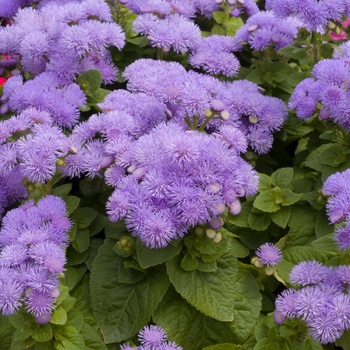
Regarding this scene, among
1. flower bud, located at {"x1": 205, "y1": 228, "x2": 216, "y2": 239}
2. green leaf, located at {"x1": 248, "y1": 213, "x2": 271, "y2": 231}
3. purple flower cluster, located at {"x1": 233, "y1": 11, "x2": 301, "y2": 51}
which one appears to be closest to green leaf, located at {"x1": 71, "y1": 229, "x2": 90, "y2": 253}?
flower bud, located at {"x1": 205, "y1": 228, "x2": 216, "y2": 239}

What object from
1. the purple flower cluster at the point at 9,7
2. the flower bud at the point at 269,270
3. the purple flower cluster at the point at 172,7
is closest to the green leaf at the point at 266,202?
the flower bud at the point at 269,270

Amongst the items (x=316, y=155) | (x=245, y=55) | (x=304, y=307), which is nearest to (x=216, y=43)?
(x=245, y=55)

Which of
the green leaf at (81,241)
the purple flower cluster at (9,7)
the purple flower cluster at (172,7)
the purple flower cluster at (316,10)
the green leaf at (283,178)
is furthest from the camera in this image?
the purple flower cluster at (9,7)

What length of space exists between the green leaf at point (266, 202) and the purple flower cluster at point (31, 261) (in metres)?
0.75

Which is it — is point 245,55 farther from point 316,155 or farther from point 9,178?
point 9,178

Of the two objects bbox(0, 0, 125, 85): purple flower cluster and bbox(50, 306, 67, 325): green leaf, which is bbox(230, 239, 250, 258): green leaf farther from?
bbox(0, 0, 125, 85): purple flower cluster

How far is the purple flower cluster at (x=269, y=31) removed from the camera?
295 cm

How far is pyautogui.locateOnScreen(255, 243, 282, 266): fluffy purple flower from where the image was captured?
2.18 metres

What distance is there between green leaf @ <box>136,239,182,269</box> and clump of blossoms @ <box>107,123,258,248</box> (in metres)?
0.04

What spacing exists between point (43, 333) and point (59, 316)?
71 mm

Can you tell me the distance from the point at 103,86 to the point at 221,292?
139cm

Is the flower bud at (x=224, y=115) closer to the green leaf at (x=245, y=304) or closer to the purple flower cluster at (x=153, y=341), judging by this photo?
the green leaf at (x=245, y=304)

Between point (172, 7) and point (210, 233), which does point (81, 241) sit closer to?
point (210, 233)

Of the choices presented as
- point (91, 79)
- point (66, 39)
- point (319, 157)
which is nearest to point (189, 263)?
point (319, 157)
